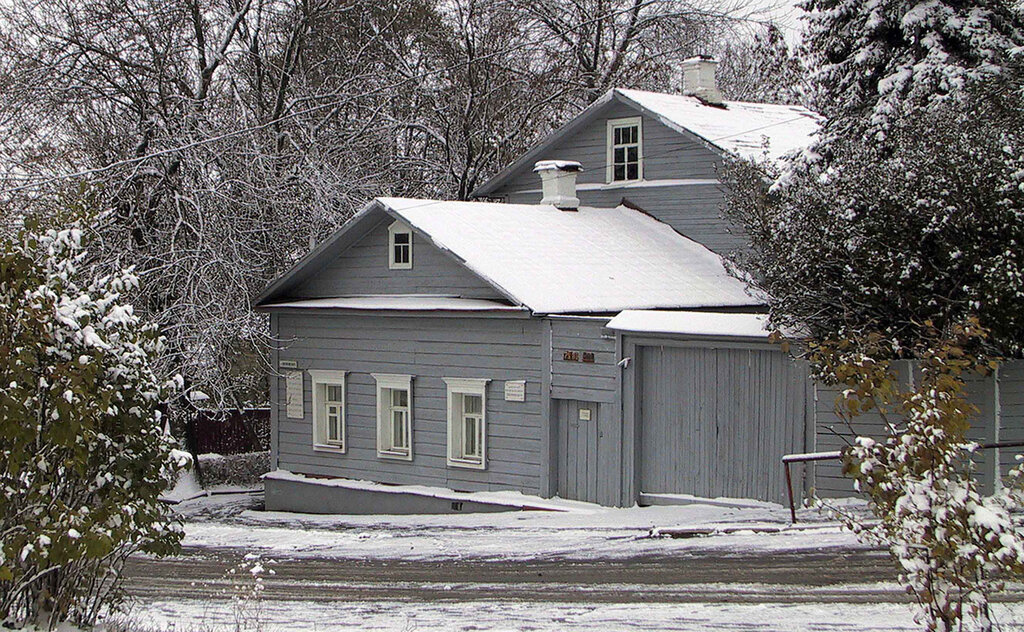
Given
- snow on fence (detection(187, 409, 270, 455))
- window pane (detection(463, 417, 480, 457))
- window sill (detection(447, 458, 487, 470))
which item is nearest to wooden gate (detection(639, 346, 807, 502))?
window sill (detection(447, 458, 487, 470))

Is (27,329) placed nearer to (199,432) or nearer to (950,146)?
(950,146)

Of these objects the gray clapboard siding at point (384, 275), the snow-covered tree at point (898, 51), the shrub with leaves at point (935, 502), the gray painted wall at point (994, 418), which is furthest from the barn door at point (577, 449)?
the shrub with leaves at point (935, 502)

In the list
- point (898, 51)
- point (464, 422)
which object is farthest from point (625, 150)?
point (464, 422)

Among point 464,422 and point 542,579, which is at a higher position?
point 464,422

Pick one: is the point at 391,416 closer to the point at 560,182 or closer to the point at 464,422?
the point at 464,422

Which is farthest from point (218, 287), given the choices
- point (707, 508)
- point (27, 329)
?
point (27, 329)

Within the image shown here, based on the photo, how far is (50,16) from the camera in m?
23.5

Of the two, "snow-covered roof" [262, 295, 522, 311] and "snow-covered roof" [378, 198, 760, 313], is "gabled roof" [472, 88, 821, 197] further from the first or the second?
"snow-covered roof" [262, 295, 522, 311]

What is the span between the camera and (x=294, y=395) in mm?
23016

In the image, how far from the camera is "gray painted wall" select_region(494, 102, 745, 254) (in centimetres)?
2502

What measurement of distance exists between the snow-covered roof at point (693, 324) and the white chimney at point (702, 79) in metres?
12.6

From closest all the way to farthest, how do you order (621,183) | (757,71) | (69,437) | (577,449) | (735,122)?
(69,437) → (577,449) → (621,183) → (735,122) → (757,71)

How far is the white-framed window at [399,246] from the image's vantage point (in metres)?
21.7

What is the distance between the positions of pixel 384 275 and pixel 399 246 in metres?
0.59
